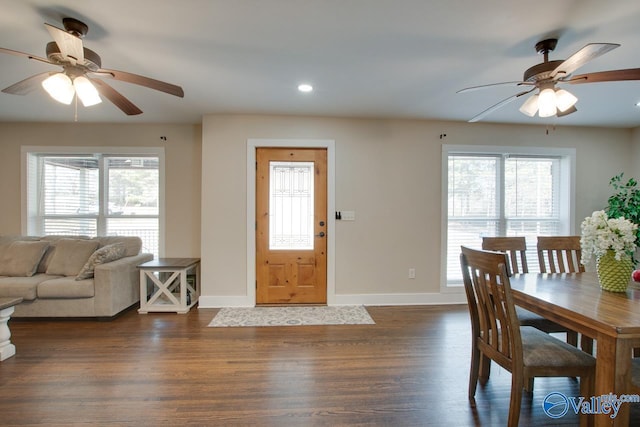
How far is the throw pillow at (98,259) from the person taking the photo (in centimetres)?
334

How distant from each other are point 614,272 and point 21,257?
5.62 metres

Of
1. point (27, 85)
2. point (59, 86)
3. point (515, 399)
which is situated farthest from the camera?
point (27, 85)

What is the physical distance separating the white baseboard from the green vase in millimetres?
2303

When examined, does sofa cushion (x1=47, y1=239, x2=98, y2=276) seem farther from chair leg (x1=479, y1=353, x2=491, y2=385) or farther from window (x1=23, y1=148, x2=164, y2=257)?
chair leg (x1=479, y1=353, x2=491, y2=385)

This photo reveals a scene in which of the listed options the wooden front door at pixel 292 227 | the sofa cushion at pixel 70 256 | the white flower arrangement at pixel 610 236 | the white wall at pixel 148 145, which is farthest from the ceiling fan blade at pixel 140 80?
the white flower arrangement at pixel 610 236

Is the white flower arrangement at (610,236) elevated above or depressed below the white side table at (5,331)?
above

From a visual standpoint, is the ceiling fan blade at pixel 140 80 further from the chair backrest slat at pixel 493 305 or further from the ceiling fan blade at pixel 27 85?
the chair backrest slat at pixel 493 305

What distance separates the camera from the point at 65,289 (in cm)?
325

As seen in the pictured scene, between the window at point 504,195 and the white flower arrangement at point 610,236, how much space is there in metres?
2.24

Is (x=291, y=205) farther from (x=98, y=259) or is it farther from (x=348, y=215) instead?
(x=98, y=259)

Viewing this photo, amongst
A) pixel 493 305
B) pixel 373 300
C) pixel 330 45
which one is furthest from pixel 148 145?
pixel 493 305

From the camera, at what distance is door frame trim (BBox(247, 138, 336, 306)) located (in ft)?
12.6

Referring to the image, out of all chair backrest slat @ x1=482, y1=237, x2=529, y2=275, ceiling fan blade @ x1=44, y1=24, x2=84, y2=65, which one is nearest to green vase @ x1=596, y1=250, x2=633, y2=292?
chair backrest slat @ x1=482, y1=237, x2=529, y2=275

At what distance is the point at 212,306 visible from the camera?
3.82m
